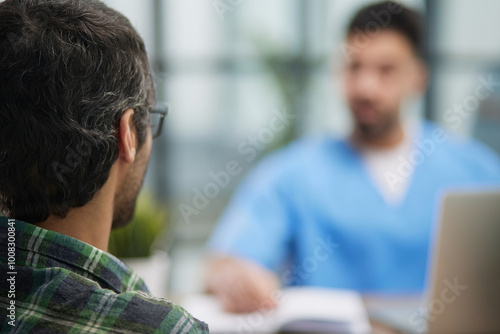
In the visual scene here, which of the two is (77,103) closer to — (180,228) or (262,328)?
(262,328)

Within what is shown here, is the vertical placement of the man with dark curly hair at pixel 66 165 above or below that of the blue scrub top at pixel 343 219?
above

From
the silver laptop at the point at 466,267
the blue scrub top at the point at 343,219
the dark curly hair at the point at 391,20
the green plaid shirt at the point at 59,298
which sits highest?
the dark curly hair at the point at 391,20

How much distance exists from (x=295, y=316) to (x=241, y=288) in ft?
0.60

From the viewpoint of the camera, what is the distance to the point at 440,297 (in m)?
0.99

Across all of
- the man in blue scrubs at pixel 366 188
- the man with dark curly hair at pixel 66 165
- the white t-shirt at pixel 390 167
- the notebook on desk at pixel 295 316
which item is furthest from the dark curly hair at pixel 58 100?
the white t-shirt at pixel 390 167

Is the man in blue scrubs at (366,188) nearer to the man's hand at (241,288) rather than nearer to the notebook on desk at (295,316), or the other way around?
the man's hand at (241,288)

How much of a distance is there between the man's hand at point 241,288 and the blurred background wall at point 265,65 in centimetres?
225

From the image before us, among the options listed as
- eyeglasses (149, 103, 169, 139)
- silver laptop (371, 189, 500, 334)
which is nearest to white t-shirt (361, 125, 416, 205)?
silver laptop (371, 189, 500, 334)

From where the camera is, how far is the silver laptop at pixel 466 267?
0.99 metres

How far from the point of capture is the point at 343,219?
174cm

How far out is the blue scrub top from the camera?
5.62 ft

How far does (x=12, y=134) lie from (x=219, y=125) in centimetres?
366

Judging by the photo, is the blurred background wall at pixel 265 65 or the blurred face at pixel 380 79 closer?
the blurred face at pixel 380 79

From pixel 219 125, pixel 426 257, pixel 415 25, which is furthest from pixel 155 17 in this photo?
pixel 426 257
